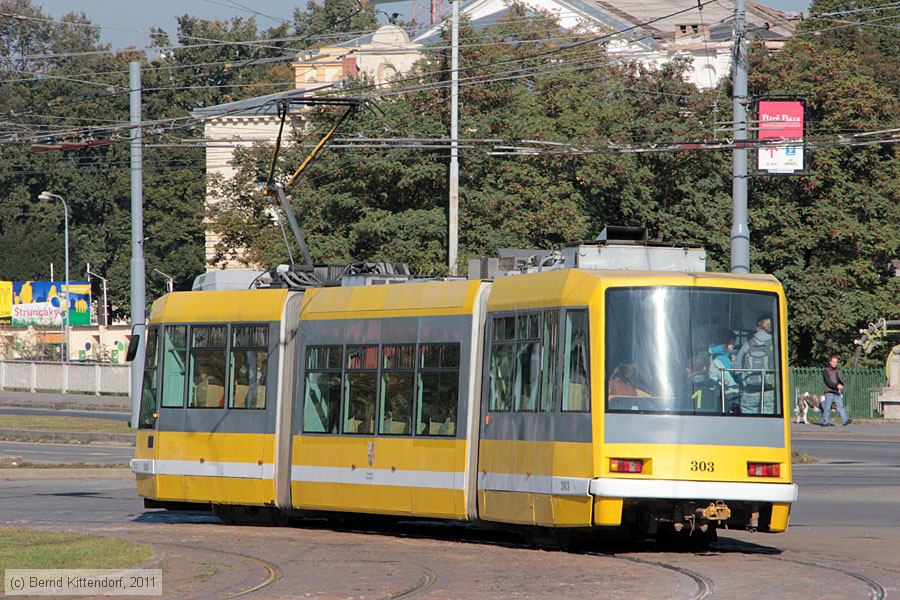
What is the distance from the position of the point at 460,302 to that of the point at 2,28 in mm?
104073

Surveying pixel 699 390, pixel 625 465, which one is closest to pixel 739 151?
pixel 699 390

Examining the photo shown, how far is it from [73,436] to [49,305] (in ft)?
166

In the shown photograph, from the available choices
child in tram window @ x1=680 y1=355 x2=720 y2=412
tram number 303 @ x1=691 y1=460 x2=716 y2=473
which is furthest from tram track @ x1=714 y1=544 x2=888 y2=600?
child in tram window @ x1=680 y1=355 x2=720 y2=412

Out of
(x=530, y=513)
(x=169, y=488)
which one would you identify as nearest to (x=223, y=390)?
(x=169, y=488)

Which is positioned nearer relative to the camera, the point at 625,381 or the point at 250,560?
the point at 250,560

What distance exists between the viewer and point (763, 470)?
13.7 m

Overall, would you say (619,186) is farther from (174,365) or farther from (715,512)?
(715,512)

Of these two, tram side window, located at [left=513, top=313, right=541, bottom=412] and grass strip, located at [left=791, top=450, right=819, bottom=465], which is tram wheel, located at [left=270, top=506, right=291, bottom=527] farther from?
grass strip, located at [left=791, top=450, right=819, bottom=465]

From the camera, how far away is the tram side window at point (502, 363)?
14906 mm

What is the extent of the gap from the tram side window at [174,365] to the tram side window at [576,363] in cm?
604

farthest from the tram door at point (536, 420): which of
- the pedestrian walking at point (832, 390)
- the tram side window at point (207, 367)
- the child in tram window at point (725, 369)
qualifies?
the pedestrian walking at point (832, 390)

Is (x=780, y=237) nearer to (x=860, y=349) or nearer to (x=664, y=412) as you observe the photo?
(x=860, y=349)

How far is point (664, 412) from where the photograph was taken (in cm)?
1362

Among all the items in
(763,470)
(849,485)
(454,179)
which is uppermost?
(454,179)
